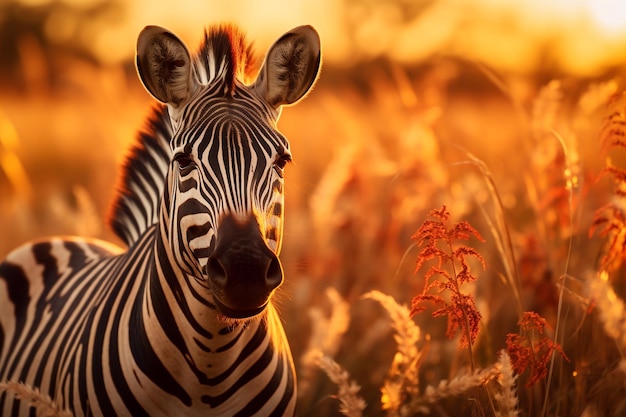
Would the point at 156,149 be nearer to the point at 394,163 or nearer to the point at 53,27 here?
the point at 394,163

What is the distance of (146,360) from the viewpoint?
3.73 meters

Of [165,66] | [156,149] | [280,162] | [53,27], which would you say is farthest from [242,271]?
[53,27]

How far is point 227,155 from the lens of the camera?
11.5 feet

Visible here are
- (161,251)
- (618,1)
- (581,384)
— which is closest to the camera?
(161,251)

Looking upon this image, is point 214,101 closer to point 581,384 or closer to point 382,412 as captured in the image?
point 581,384

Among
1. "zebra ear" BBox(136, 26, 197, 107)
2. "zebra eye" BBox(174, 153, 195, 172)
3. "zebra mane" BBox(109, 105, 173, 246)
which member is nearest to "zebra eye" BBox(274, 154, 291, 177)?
"zebra eye" BBox(174, 153, 195, 172)

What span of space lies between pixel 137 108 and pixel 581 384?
10.3m

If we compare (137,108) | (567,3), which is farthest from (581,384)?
(137,108)

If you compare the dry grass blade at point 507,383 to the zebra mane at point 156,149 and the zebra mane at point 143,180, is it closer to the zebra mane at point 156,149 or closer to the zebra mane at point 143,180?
the zebra mane at point 156,149

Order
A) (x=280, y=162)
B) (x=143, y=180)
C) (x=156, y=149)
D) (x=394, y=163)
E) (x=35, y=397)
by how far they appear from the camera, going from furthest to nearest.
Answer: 1. (x=394, y=163)
2. (x=143, y=180)
3. (x=156, y=149)
4. (x=280, y=162)
5. (x=35, y=397)

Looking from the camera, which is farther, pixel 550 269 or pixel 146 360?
pixel 550 269

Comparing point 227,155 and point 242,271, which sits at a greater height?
point 227,155

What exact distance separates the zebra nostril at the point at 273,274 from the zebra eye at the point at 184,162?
0.60m

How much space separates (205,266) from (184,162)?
0.47 meters
